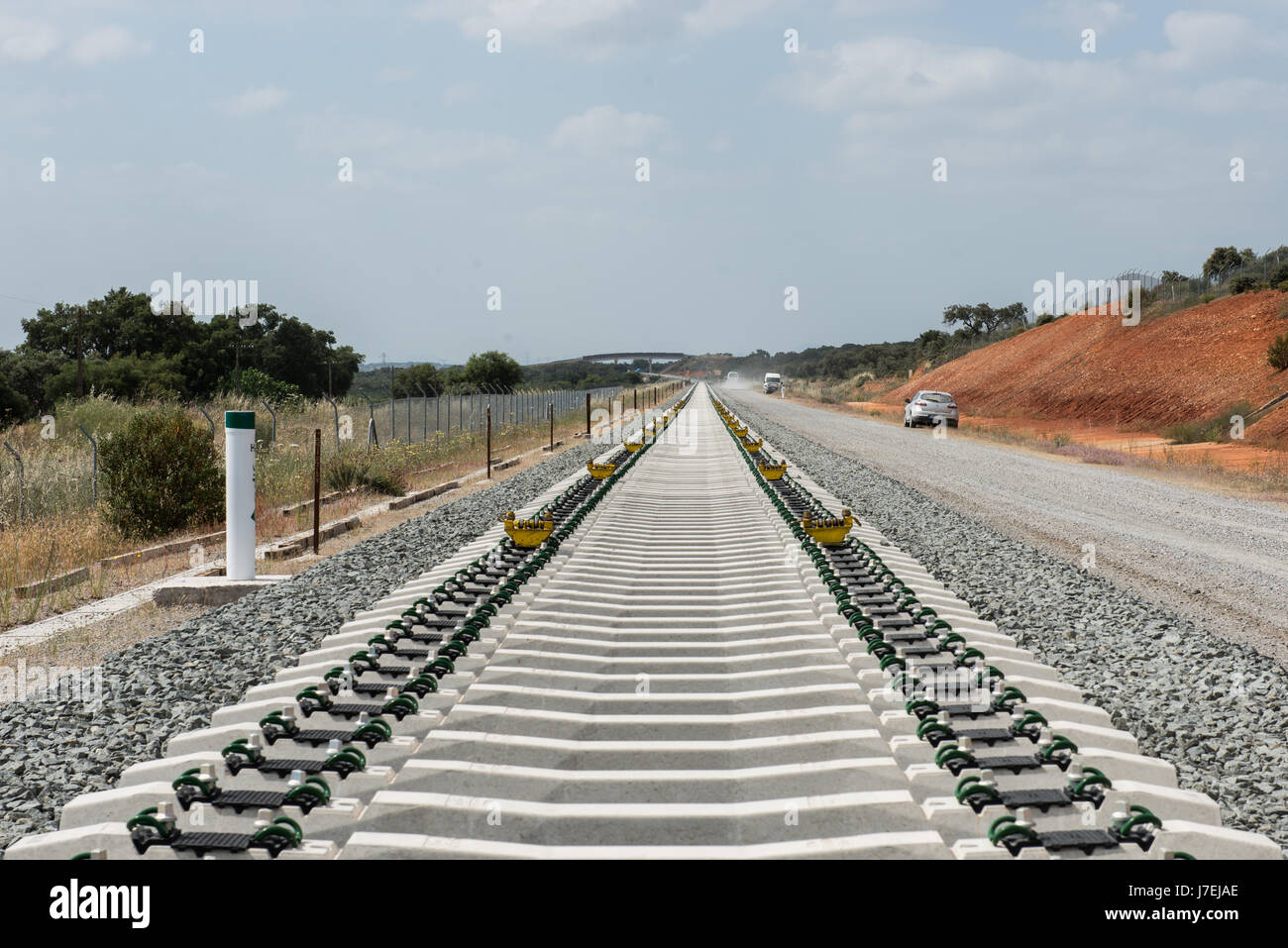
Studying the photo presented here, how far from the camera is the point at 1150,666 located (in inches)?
237

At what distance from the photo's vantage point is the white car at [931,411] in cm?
4097

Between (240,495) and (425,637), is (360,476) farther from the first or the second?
(425,637)

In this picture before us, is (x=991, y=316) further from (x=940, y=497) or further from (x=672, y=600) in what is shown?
(x=672, y=600)

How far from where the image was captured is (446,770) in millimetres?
3258

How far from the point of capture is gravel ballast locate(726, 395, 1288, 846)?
14.1ft

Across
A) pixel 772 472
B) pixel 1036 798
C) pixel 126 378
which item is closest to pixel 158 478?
pixel 772 472

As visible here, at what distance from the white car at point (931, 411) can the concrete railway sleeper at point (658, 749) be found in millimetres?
36433

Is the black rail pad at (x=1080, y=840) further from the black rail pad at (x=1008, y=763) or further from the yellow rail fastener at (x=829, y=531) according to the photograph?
the yellow rail fastener at (x=829, y=531)

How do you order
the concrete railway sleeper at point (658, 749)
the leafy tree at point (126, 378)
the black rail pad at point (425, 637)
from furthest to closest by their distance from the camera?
the leafy tree at point (126, 378) → the black rail pad at point (425, 637) → the concrete railway sleeper at point (658, 749)

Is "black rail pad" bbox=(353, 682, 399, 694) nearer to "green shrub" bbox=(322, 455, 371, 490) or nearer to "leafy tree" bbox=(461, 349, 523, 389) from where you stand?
"green shrub" bbox=(322, 455, 371, 490)

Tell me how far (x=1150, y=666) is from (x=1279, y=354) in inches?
1532

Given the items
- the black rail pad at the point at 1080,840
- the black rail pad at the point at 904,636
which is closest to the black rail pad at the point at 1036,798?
the black rail pad at the point at 1080,840
